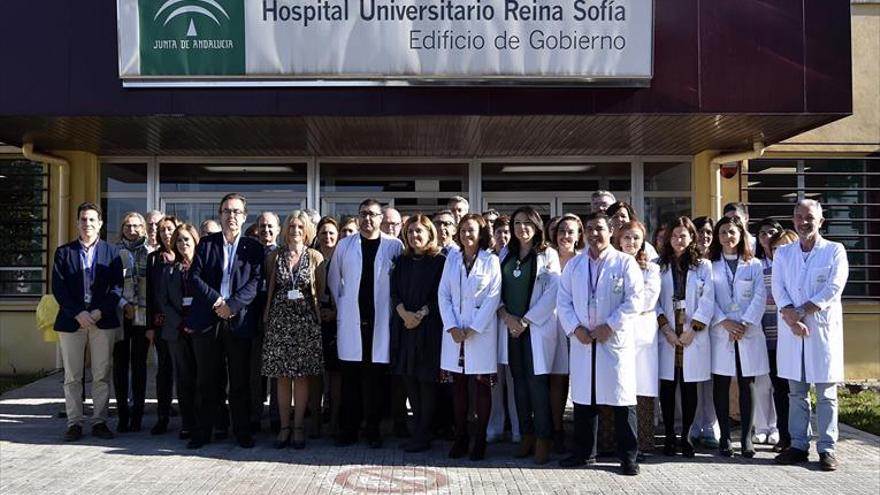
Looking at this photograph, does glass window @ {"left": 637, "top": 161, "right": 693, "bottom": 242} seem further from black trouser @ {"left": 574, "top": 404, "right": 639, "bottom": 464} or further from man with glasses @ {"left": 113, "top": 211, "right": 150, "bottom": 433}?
man with glasses @ {"left": 113, "top": 211, "right": 150, "bottom": 433}

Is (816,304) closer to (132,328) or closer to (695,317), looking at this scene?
(695,317)

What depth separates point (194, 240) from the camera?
7215mm

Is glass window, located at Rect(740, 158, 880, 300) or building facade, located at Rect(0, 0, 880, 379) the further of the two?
glass window, located at Rect(740, 158, 880, 300)

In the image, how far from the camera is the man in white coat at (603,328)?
6.12 m

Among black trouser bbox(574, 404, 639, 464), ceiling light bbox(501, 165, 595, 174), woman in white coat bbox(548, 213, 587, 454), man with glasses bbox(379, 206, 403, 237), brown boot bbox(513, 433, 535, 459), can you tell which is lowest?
brown boot bbox(513, 433, 535, 459)

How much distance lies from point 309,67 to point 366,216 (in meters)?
2.50

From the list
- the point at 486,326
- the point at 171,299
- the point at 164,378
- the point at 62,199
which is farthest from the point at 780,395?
the point at 62,199

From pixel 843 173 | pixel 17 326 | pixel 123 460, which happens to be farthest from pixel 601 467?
pixel 17 326

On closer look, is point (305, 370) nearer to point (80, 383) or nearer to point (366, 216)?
point (366, 216)

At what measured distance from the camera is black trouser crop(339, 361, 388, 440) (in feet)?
23.1

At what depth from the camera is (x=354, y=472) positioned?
20.4ft

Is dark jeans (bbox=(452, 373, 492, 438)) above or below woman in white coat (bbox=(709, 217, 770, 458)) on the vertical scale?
below

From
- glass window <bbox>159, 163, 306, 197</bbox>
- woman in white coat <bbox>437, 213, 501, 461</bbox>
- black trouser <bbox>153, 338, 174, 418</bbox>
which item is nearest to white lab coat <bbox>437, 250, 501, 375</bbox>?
woman in white coat <bbox>437, 213, 501, 461</bbox>

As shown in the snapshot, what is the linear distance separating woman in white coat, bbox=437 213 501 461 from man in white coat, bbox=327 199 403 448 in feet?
1.95
